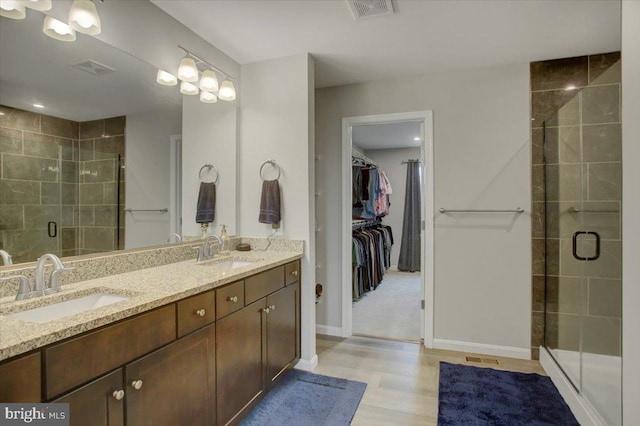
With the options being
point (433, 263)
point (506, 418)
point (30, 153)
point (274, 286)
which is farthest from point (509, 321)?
point (30, 153)

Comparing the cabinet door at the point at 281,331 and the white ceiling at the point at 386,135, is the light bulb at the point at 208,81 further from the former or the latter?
the white ceiling at the point at 386,135

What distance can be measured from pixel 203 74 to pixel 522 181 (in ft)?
8.63

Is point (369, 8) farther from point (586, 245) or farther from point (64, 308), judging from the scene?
point (64, 308)

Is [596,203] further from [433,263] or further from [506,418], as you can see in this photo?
[506,418]

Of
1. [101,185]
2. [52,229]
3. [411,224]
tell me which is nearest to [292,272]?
[101,185]

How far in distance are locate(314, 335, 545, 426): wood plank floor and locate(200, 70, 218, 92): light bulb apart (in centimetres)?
223

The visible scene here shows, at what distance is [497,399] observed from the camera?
85.6 inches

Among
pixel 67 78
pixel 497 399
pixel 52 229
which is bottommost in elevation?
pixel 497 399

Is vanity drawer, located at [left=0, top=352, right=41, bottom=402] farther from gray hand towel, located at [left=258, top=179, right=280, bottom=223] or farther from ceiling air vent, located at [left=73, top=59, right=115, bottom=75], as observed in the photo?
gray hand towel, located at [left=258, top=179, right=280, bottom=223]

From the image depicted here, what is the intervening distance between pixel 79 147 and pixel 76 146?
15mm

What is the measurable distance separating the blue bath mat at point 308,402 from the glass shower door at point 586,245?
1.40 m

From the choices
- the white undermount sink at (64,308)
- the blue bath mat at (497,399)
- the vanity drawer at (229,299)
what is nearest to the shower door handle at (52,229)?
the white undermount sink at (64,308)

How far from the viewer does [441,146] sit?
2990mm

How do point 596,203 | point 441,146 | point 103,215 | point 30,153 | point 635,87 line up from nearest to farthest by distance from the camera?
point 635,87
point 30,153
point 103,215
point 596,203
point 441,146
